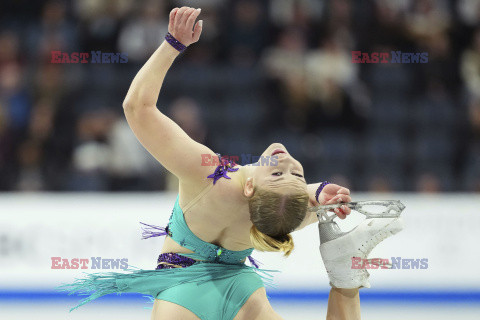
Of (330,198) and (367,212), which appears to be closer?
(367,212)

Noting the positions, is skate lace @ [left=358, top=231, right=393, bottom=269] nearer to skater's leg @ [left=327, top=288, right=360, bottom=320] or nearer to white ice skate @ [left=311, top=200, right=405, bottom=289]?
white ice skate @ [left=311, top=200, right=405, bottom=289]

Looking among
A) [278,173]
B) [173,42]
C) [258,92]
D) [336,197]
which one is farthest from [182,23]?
[258,92]

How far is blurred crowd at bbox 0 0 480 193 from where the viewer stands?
7.51m

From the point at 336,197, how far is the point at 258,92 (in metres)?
5.31

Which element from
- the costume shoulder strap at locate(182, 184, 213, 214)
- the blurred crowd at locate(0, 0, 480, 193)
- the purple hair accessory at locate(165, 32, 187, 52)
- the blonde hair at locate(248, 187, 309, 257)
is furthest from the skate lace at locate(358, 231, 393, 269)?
the blurred crowd at locate(0, 0, 480, 193)

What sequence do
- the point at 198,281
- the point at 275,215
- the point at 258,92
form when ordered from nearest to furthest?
the point at 275,215 → the point at 198,281 → the point at 258,92

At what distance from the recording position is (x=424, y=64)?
8.66 meters

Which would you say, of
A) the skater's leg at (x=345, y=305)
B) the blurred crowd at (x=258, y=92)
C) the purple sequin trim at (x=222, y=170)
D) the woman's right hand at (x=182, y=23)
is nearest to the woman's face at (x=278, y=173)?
the purple sequin trim at (x=222, y=170)

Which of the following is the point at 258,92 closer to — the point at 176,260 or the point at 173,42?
the point at 176,260

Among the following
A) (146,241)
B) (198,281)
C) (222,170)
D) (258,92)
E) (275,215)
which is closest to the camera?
(275,215)

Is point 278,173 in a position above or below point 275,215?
above

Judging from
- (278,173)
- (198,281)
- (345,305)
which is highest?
(278,173)

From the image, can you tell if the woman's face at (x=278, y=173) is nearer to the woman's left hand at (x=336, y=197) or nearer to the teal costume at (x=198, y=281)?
the woman's left hand at (x=336, y=197)

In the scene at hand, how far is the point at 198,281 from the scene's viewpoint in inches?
130
